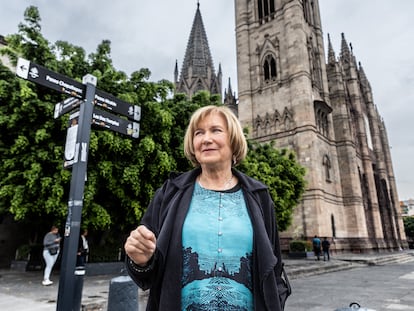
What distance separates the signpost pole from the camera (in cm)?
375

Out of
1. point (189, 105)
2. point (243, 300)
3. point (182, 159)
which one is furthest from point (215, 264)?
point (189, 105)

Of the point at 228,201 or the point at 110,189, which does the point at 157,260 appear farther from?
the point at 110,189

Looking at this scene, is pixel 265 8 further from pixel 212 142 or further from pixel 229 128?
pixel 212 142

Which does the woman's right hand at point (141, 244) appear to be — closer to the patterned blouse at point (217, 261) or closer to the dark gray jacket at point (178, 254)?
the dark gray jacket at point (178, 254)

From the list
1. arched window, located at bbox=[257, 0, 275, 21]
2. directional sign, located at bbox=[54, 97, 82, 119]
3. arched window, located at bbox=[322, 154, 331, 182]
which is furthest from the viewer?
arched window, located at bbox=[257, 0, 275, 21]

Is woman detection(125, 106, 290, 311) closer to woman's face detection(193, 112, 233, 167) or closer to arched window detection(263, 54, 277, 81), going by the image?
woman's face detection(193, 112, 233, 167)

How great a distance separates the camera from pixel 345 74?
1439 inches

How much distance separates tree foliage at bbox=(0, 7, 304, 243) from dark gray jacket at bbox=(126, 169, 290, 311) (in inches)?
274

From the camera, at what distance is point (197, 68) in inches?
1864

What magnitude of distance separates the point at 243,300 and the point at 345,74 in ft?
132

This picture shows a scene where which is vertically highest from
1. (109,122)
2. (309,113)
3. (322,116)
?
(322,116)

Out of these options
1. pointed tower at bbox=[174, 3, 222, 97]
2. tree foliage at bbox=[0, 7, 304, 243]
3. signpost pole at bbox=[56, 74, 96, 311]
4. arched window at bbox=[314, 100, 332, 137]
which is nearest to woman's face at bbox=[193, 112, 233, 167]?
signpost pole at bbox=[56, 74, 96, 311]

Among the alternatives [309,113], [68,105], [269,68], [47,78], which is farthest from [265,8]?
[47,78]

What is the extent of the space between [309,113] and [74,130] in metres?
23.5
